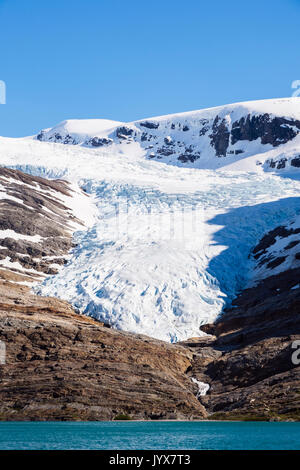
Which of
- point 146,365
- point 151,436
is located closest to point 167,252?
point 146,365

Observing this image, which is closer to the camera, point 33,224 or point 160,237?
point 160,237

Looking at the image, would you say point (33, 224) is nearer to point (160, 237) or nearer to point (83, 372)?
point (160, 237)

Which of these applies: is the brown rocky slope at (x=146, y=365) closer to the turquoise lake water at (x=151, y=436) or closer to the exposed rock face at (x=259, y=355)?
the exposed rock face at (x=259, y=355)

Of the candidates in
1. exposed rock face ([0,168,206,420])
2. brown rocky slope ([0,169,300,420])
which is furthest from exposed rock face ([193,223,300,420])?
exposed rock face ([0,168,206,420])

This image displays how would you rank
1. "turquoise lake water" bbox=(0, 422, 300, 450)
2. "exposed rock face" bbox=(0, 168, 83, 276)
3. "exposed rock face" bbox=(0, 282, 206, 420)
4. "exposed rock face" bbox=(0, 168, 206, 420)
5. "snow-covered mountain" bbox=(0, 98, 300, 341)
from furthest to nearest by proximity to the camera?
"exposed rock face" bbox=(0, 168, 83, 276)
"snow-covered mountain" bbox=(0, 98, 300, 341)
"exposed rock face" bbox=(0, 168, 206, 420)
"exposed rock face" bbox=(0, 282, 206, 420)
"turquoise lake water" bbox=(0, 422, 300, 450)

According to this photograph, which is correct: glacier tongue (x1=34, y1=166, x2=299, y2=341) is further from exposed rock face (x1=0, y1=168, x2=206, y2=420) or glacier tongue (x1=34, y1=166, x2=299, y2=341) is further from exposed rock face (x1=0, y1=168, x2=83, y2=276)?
exposed rock face (x1=0, y1=168, x2=206, y2=420)

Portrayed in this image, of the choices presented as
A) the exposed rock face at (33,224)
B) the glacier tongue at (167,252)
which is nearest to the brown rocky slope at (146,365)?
the glacier tongue at (167,252)

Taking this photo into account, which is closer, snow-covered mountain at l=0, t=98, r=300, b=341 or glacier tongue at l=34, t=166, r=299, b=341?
glacier tongue at l=34, t=166, r=299, b=341

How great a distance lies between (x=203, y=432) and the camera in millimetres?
53219

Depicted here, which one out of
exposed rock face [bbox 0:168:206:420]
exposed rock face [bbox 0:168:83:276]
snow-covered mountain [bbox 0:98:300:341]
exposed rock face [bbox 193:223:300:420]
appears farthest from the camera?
exposed rock face [bbox 0:168:83:276]

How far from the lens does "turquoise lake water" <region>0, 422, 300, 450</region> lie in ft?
143

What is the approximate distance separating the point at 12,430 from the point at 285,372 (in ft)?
115

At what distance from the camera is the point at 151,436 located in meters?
49.8
